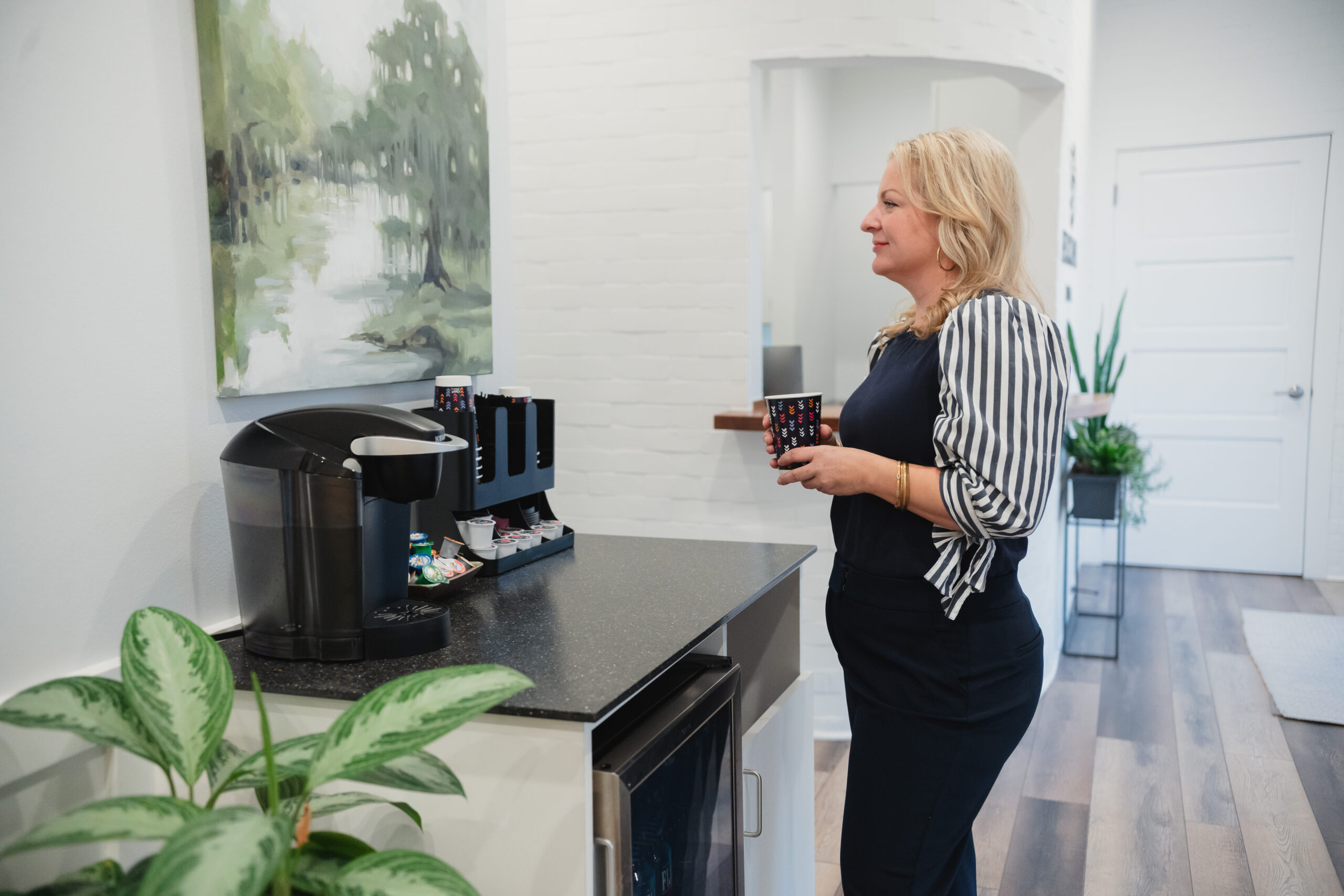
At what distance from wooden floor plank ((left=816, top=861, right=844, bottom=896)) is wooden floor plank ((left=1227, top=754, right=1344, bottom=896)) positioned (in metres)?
0.93

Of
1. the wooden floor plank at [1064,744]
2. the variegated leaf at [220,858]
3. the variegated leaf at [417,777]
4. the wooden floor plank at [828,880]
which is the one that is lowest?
the wooden floor plank at [1064,744]

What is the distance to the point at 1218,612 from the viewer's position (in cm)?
471

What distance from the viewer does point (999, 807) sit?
278cm

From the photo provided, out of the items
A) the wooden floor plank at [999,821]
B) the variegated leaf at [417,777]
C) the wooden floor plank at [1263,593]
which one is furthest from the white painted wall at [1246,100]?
the variegated leaf at [417,777]

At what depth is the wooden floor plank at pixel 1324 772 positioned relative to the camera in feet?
8.42

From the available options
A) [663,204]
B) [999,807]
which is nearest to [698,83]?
[663,204]

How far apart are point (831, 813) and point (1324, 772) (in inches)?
57.6

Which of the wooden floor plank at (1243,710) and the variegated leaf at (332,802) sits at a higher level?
the variegated leaf at (332,802)

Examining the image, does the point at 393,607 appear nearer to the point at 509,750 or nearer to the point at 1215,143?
the point at 509,750

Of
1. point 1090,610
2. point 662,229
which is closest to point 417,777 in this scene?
point 662,229

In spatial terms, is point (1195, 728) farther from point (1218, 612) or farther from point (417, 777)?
point (417, 777)

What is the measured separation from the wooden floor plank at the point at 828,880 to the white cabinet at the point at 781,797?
0.31 meters

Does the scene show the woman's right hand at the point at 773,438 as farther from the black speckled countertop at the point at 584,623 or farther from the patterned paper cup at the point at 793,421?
the black speckled countertop at the point at 584,623

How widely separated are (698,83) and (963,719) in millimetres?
2250
